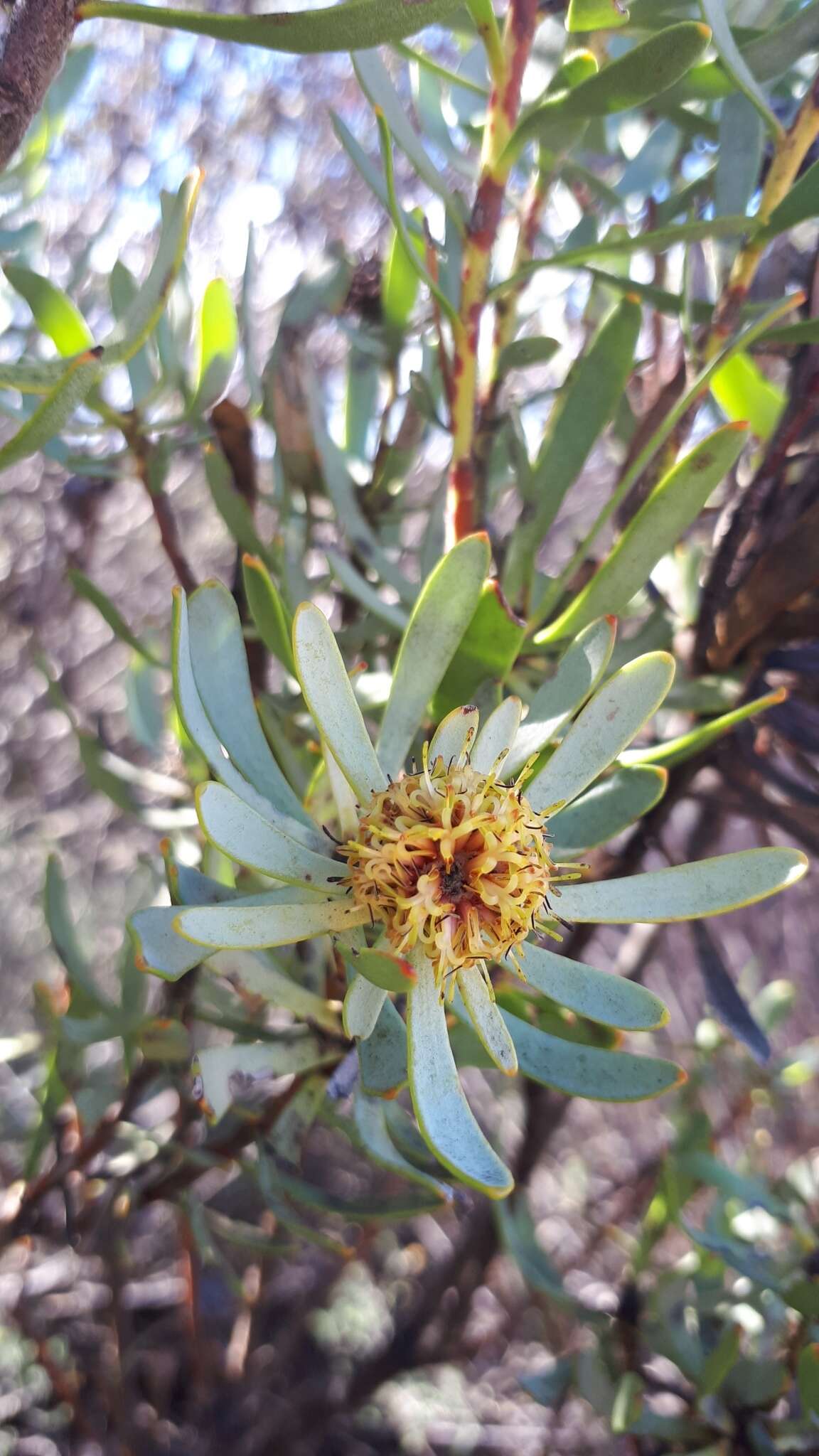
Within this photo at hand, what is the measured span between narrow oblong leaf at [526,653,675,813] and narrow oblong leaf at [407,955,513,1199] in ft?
0.31

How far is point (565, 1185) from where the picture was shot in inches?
57.2

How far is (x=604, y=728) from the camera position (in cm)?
40

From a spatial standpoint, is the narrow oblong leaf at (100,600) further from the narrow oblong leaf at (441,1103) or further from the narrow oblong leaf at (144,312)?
the narrow oblong leaf at (441,1103)

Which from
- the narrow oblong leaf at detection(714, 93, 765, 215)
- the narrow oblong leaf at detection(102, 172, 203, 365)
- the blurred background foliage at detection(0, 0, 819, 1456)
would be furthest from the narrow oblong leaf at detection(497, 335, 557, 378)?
the narrow oblong leaf at detection(102, 172, 203, 365)

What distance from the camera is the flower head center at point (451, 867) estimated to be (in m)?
0.37

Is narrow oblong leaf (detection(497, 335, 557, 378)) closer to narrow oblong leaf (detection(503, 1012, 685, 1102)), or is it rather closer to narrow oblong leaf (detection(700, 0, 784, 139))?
narrow oblong leaf (detection(700, 0, 784, 139))

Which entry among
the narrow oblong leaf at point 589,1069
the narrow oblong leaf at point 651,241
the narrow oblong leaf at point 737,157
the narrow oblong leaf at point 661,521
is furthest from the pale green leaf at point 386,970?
the narrow oblong leaf at point 737,157

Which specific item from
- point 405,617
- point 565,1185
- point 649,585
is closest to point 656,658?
point 405,617

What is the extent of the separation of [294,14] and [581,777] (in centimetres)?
28

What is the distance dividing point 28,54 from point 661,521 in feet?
0.90

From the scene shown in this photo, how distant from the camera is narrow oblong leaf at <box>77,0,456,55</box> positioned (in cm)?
32

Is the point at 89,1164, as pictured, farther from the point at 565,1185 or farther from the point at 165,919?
the point at 565,1185

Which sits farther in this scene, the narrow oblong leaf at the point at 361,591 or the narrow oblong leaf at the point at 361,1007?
the narrow oblong leaf at the point at 361,591

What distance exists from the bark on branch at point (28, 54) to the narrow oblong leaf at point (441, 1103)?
0.32 m
